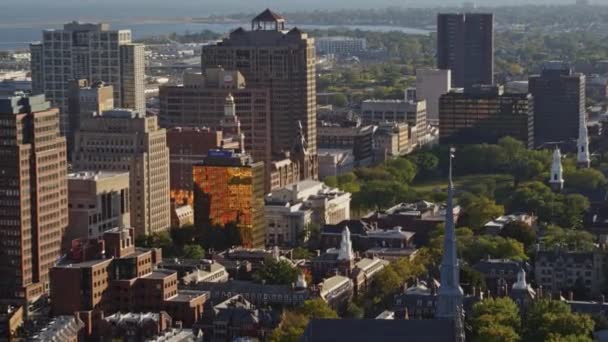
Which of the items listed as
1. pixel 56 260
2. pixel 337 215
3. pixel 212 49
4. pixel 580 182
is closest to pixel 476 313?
pixel 56 260

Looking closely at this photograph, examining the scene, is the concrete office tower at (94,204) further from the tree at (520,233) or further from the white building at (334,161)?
the white building at (334,161)

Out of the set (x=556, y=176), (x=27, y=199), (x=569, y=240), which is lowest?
(x=569, y=240)

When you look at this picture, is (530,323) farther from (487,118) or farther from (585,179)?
(487,118)

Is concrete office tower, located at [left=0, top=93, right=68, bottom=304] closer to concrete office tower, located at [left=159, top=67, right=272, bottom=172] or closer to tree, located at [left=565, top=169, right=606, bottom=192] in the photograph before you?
concrete office tower, located at [left=159, top=67, right=272, bottom=172]

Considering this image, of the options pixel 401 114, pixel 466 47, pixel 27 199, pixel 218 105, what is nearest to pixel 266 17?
pixel 218 105

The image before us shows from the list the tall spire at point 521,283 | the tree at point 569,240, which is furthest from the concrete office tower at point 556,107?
the tall spire at point 521,283

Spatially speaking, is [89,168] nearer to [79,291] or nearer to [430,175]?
[79,291]

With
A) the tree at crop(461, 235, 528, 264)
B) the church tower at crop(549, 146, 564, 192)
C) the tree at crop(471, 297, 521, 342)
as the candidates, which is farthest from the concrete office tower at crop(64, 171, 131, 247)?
the church tower at crop(549, 146, 564, 192)
